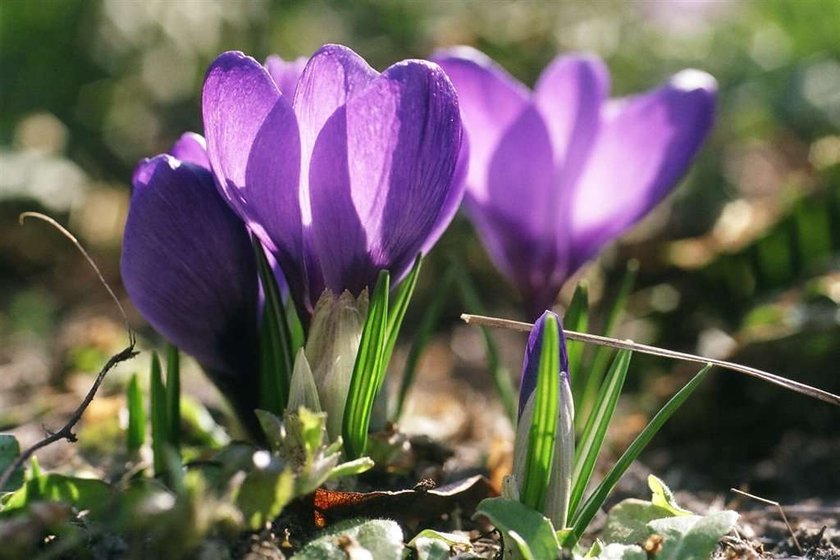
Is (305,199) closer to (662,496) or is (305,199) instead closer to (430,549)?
(430,549)

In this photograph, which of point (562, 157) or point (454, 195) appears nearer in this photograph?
point (454, 195)

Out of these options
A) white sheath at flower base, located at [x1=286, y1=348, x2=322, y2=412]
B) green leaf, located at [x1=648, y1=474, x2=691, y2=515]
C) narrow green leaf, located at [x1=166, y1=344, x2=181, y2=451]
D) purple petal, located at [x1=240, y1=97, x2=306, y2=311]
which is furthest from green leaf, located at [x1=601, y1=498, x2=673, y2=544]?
narrow green leaf, located at [x1=166, y1=344, x2=181, y2=451]

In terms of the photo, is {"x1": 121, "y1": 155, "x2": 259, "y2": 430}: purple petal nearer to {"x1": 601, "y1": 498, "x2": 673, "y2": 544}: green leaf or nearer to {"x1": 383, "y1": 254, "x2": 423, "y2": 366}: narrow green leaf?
{"x1": 383, "y1": 254, "x2": 423, "y2": 366}: narrow green leaf

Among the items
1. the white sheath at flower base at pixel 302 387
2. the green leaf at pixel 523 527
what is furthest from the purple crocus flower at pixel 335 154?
the green leaf at pixel 523 527

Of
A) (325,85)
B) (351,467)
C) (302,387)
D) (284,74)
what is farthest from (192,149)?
(351,467)

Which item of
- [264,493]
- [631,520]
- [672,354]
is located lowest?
[631,520]
